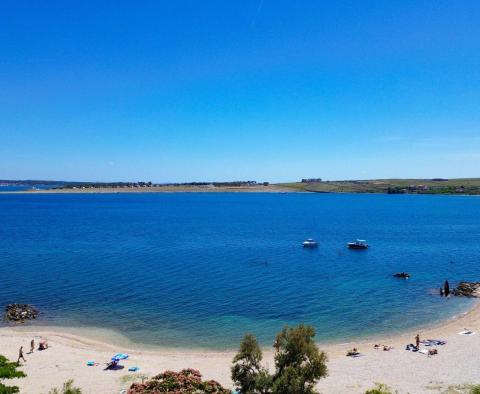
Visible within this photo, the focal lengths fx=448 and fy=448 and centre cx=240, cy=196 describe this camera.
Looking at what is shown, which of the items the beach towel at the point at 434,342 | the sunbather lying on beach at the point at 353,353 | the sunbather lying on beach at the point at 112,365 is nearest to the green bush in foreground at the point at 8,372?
the sunbather lying on beach at the point at 112,365

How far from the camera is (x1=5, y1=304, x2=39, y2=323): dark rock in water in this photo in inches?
1916

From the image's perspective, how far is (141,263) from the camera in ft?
261

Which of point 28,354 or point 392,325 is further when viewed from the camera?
point 392,325

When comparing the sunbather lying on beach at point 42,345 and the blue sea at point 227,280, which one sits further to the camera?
the blue sea at point 227,280

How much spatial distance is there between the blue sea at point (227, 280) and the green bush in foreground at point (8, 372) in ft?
40.4

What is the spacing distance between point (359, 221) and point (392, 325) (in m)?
119

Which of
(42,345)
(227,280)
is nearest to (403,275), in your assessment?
(227,280)

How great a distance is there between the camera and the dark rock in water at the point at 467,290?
59197 mm

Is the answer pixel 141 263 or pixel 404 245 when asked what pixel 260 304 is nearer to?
pixel 141 263

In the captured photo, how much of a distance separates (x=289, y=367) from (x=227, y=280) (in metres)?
43.9

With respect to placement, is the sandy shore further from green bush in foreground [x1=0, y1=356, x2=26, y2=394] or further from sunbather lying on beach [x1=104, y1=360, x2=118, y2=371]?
green bush in foreground [x1=0, y1=356, x2=26, y2=394]

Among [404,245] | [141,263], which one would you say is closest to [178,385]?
[141,263]

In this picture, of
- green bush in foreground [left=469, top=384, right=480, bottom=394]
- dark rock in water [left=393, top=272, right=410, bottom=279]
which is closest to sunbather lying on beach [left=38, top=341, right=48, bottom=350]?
green bush in foreground [left=469, top=384, right=480, bottom=394]

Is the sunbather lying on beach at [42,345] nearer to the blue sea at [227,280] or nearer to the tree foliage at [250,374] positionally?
the blue sea at [227,280]
